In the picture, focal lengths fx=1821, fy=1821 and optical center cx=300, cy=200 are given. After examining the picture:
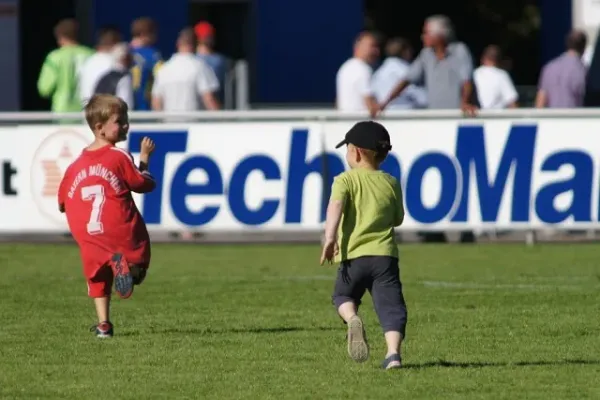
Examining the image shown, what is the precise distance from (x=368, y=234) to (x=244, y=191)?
8519 mm

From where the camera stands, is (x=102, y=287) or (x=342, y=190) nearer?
(x=342, y=190)

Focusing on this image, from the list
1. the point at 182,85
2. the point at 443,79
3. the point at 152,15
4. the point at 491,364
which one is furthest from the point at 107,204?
the point at 152,15

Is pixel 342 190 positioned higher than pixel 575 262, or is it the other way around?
pixel 342 190

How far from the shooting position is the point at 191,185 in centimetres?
1775

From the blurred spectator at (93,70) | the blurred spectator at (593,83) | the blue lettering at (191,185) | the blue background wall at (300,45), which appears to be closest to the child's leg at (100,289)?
the blue lettering at (191,185)

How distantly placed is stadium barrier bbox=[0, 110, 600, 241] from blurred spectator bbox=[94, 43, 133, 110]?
99 centimetres

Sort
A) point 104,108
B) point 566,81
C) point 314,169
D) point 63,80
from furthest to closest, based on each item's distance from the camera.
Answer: point 566,81
point 63,80
point 314,169
point 104,108

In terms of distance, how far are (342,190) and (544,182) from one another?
340 inches

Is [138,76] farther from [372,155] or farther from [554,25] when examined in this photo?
[372,155]

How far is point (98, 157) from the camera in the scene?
10852 mm

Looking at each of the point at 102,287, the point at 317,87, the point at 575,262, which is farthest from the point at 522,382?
the point at 317,87

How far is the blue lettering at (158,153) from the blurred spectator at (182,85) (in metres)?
1.52

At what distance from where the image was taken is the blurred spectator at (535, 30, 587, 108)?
20.2 meters

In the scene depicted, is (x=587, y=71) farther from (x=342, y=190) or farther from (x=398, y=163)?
Result: (x=342, y=190)
